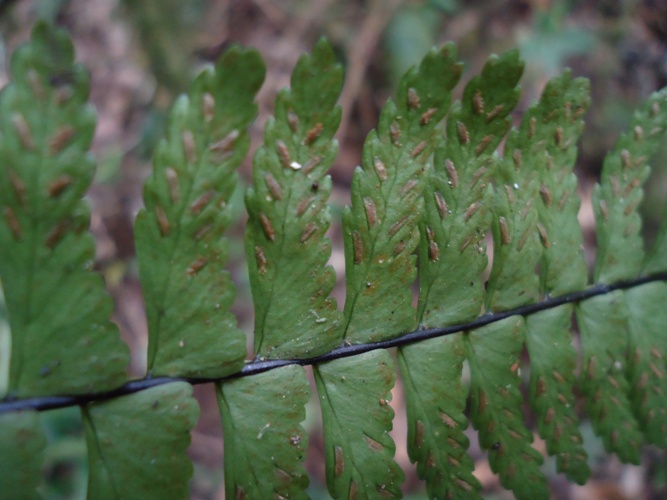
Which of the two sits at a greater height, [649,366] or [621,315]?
[621,315]

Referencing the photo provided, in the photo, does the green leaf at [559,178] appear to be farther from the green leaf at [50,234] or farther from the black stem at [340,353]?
the green leaf at [50,234]

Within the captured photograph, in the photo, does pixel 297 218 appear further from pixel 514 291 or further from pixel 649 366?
pixel 649 366

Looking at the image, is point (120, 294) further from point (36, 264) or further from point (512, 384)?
point (512, 384)

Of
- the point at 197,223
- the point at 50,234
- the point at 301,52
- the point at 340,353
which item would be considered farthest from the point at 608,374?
the point at 301,52

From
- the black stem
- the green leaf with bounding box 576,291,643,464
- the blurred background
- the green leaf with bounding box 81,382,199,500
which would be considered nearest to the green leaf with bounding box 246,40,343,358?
the black stem

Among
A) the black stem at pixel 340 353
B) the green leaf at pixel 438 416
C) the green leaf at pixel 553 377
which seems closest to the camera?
the black stem at pixel 340 353

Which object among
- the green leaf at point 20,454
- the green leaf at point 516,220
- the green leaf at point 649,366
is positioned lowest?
the green leaf at point 649,366

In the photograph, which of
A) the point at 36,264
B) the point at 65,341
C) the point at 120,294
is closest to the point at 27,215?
the point at 36,264

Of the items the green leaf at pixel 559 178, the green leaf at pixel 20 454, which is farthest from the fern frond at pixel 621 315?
the green leaf at pixel 20 454
